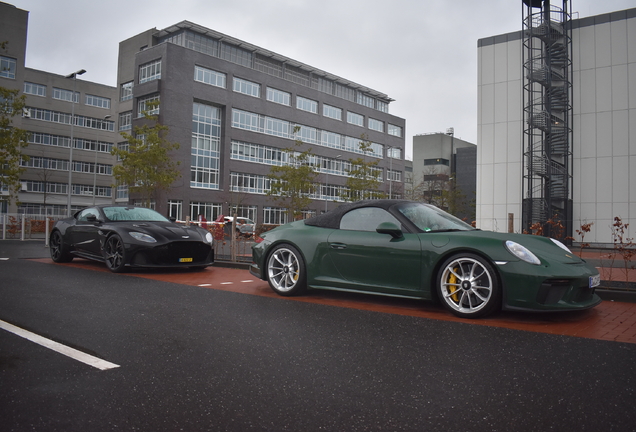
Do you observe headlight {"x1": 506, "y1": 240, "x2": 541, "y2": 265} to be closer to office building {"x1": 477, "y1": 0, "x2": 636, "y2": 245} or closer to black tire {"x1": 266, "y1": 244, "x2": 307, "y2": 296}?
black tire {"x1": 266, "y1": 244, "x2": 307, "y2": 296}

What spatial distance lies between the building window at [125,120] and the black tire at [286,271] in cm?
5498

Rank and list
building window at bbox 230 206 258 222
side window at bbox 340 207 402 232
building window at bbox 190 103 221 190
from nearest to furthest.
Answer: side window at bbox 340 207 402 232 < building window at bbox 190 103 221 190 < building window at bbox 230 206 258 222

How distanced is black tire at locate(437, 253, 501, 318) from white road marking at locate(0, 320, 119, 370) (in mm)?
3415

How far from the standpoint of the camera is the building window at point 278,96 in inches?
2340

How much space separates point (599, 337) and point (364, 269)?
2549mm

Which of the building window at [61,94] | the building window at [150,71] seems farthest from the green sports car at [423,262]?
the building window at [61,94]

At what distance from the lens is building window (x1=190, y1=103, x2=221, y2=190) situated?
5191 centimetres

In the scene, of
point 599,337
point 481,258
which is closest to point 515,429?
point 599,337

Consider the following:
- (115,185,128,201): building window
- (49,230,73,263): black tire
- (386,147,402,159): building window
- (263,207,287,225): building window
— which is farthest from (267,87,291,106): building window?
(49,230,73,263): black tire

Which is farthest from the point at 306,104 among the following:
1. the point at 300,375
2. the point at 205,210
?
the point at 300,375

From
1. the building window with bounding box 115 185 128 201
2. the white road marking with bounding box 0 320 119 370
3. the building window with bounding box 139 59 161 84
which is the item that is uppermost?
the building window with bounding box 139 59 161 84

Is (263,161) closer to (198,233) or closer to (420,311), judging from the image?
(198,233)

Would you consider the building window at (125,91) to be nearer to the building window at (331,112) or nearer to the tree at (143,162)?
the building window at (331,112)

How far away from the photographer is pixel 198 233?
1005 centimetres
